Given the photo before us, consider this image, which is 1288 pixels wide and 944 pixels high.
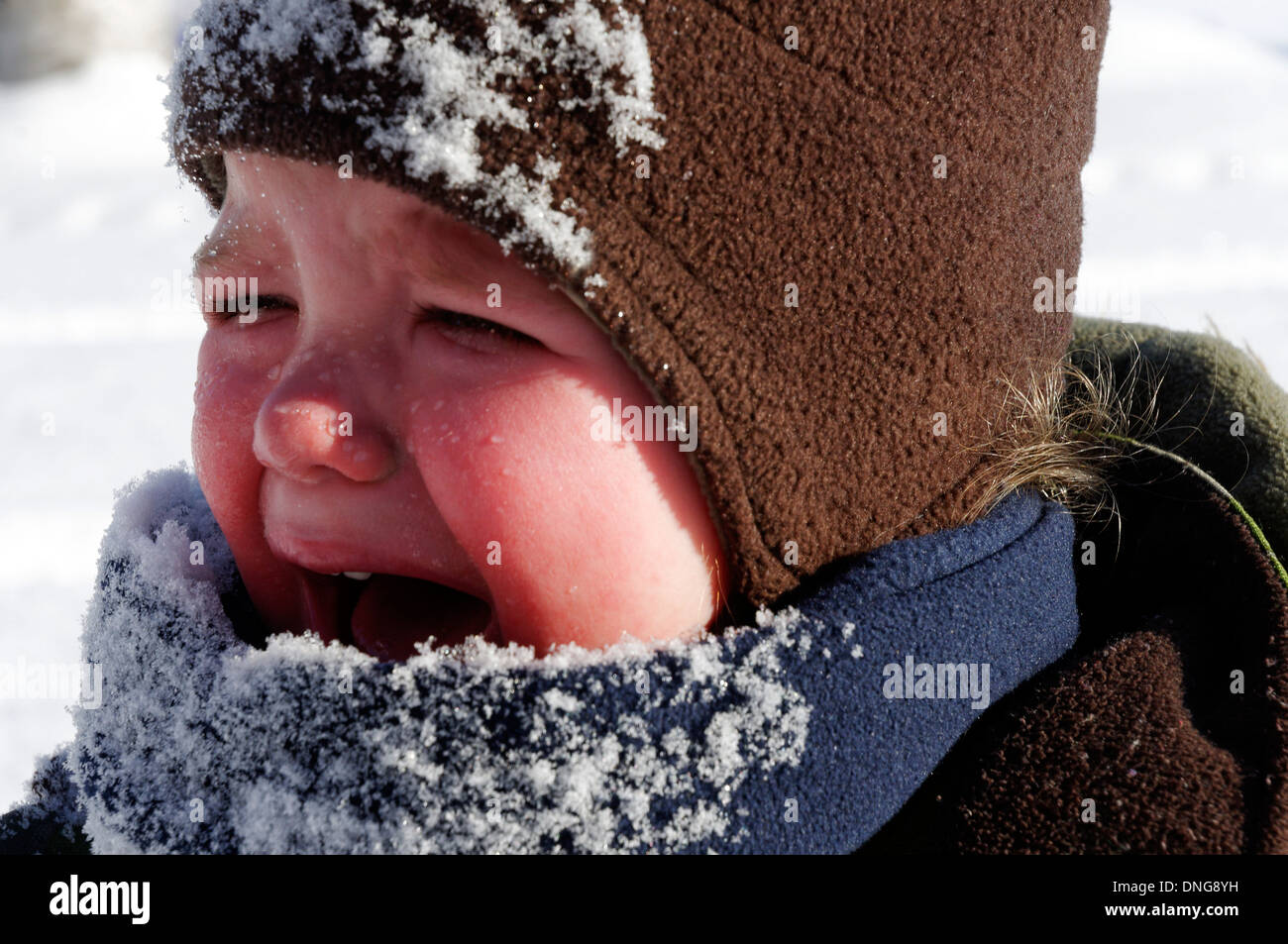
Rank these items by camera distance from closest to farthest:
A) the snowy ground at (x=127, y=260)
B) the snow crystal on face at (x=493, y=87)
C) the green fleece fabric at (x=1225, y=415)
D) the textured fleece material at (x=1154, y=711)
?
the snow crystal on face at (x=493, y=87) < the textured fleece material at (x=1154, y=711) < the green fleece fabric at (x=1225, y=415) < the snowy ground at (x=127, y=260)

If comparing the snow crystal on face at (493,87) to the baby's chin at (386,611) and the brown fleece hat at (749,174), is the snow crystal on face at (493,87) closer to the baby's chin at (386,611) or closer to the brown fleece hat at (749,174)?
the brown fleece hat at (749,174)

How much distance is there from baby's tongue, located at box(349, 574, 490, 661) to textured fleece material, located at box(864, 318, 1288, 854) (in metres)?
0.37

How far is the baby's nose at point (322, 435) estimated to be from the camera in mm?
801

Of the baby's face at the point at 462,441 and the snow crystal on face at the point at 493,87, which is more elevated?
the snow crystal on face at the point at 493,87

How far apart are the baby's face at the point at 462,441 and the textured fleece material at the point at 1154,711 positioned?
276mm

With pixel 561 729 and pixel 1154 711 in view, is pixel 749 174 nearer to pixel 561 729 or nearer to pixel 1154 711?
pixel 561 729

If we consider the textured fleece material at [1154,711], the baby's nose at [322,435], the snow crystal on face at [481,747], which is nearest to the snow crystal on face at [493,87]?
the baby's nose at [322,435]

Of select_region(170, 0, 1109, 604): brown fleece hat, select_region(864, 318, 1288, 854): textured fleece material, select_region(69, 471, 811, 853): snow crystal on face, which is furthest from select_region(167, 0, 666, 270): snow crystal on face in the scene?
select_region(864, 318, 1288, 854): textured fleece material

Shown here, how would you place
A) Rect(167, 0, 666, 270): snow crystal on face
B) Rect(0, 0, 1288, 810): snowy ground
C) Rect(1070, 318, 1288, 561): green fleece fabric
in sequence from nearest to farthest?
Rect(167, 0, 666, 270): snow crystal on face, Rect(1070, 318, 1288, 561): green fleece fabric, Rect(0, 0, 1288, 810): snowy ground

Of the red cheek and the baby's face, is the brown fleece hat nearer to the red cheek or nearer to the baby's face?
the baby's face

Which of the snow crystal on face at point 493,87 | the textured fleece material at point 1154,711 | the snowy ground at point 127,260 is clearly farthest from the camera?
the snowy ground at point 127,260

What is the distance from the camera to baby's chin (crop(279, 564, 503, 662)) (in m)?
0.89

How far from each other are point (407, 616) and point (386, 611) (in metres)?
0.02
